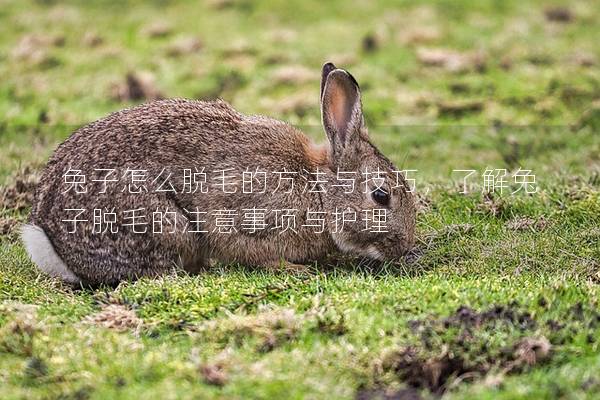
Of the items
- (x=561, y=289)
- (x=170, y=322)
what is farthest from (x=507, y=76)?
(x=170, y=322)

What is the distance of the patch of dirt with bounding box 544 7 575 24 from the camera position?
18.8m

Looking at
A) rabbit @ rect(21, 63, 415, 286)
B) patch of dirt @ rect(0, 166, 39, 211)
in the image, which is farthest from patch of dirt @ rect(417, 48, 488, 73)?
patch of dirt @ rect(0, 166, 39, 211)

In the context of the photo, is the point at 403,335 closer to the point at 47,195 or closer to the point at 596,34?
the point at 47,195

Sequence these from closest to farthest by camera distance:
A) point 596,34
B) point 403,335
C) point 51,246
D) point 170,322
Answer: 1. point 403,335
2. point 170,322
3. point 51,246
4. point 596,34

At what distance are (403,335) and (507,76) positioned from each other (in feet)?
33.8

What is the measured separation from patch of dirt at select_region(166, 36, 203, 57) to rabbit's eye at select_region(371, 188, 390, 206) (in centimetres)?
963

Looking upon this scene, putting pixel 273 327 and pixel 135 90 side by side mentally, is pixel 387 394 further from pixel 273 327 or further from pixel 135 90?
pixel 135 90

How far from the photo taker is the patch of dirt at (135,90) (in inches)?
591

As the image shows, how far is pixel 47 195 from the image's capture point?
8.21 m

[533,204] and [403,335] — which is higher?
[533,204]

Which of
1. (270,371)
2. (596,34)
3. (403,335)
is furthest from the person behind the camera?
(596,34)

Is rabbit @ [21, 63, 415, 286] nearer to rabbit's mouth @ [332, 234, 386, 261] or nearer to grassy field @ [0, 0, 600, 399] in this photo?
rabbit's mouth @ [332, 234, 386, 261]

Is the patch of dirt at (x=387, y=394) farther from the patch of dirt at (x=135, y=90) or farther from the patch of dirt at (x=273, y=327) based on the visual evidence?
the patch of dirt at (x=135, y=90)

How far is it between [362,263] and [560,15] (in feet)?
40.1
